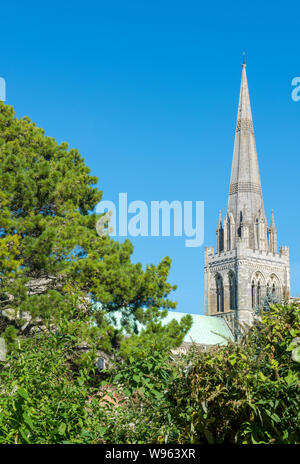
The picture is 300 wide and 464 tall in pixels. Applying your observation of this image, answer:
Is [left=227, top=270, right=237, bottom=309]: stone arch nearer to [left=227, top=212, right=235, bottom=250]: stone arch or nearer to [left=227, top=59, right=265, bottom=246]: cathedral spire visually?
[left=227, top=212, right=235, bottom=250]: stone arch

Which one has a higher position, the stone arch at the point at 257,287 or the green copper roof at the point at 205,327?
the stone arch at the point at 257,287

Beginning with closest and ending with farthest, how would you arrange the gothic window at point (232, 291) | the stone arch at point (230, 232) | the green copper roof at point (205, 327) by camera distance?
the green copper roof at point (205, 327), the gothic window at point (232, 291), the stone arch at point (230, 232)

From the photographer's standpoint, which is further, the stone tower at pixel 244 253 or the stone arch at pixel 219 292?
the stone arch at pixel 219 292

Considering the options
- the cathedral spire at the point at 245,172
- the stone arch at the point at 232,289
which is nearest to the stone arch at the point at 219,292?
the stone arch at the point at 232,289

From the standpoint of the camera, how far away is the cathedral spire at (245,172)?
79.2m

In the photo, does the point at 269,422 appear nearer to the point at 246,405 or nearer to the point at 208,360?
the point at 246,405

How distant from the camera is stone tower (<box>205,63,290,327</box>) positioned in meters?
76.3

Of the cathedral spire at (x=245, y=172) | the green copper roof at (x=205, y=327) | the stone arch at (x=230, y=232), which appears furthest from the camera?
the cathedral spire at (x=245, y=172)

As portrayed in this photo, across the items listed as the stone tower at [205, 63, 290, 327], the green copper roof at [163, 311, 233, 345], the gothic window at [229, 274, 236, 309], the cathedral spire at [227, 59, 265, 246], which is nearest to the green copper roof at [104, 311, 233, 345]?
the green copper roof at [163, 311, 233, 345]

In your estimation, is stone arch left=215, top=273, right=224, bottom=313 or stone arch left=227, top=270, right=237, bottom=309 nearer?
stone arch left=227, top=270, right=237, bottom=309

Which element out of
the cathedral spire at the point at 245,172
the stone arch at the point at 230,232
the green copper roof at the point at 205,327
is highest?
the cathedral spire at the point at 245,172

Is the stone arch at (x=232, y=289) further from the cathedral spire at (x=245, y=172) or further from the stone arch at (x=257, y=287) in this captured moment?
the cathedral spire at (x=245, y=172)

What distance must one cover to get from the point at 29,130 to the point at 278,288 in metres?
60.0
